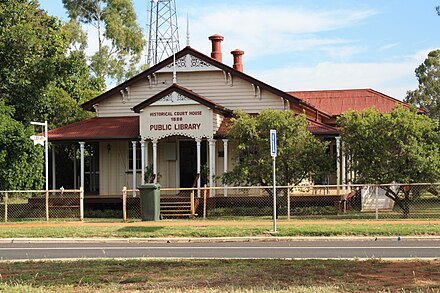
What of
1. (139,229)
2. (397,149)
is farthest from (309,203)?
(139,229)

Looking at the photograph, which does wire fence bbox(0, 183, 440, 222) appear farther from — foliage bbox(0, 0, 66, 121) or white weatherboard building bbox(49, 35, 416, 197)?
foliage bbox(0, 0, 66, 121)

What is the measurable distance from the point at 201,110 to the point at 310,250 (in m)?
13.2

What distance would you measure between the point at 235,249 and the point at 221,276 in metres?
5.75

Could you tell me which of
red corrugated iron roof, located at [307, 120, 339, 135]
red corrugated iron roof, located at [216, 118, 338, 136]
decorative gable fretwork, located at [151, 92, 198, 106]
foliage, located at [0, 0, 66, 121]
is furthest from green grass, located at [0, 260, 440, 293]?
foliage, located at [0, 0, 66, 121]

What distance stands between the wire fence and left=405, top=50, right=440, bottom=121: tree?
39280mm

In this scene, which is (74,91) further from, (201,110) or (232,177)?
(232,177)

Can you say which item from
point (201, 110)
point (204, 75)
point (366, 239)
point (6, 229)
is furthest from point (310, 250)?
point (204, 75)

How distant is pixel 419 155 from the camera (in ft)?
80.2

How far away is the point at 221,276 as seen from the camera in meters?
12.0

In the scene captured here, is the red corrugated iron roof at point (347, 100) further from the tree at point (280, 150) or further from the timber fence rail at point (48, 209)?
the timber fence rail at point (48, 209)

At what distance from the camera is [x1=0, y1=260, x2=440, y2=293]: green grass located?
35.3 feet

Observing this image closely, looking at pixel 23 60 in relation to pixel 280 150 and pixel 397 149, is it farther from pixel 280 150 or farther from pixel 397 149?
pixel 397 149

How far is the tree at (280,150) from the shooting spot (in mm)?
26406

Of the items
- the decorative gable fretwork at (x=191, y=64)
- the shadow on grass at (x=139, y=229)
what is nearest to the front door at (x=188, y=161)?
the decorative gable fretwork at (x=191, y=64)
